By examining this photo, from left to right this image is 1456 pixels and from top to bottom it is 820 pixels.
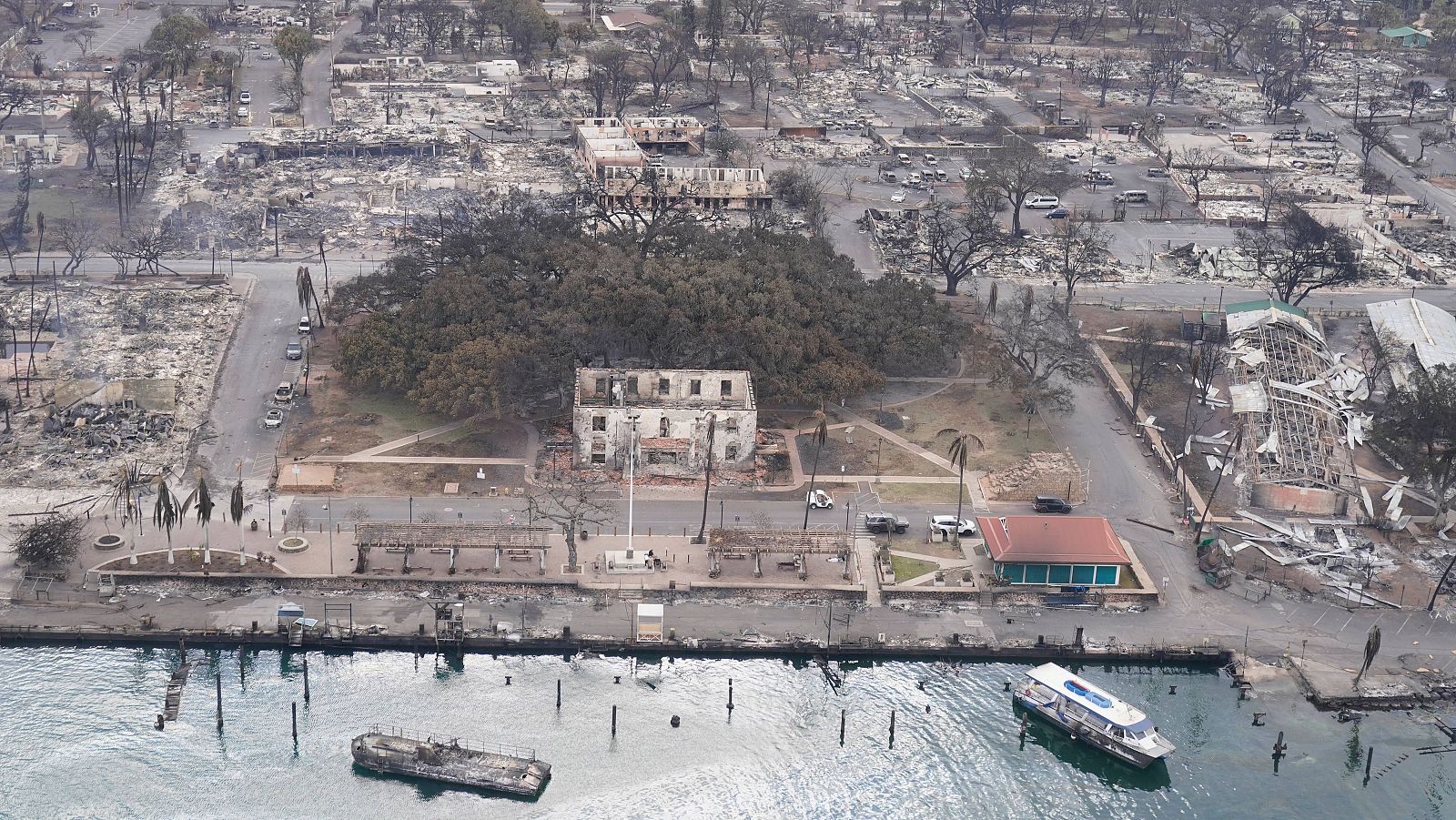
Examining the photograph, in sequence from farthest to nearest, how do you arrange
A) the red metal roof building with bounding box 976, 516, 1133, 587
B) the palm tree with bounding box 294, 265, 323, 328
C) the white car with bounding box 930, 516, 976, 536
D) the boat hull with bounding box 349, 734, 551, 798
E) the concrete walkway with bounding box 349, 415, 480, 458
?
the palm tree with bounding box 294, 265, 323, 328, the concrete walkway with bounding box 349, 415, 480, 458, the white car with bounding box 930, 516, 976, 536, the red metal roof building with bounding box 976, 516, 1133, 587, the boat hull with bounding box 349, 734, 551, 798

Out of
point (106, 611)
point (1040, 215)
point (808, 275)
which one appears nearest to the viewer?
point (106, 611)

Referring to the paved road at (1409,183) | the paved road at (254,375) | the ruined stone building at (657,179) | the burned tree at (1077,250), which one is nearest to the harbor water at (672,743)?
the paved road at (254,375)

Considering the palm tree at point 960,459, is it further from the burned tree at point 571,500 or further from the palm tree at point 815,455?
the burned tree at point 571,500

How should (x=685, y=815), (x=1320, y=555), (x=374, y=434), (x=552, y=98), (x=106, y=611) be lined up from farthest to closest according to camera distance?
(x=552, y=98), (x=374, y=434), (x=1320, y=555), (x=106, y=611), (x=685, y=815)

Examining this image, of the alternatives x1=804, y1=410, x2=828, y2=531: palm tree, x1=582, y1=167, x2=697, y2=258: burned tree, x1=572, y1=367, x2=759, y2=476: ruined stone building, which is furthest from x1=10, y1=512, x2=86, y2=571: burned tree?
x1=582, y1=167, x2=697, y2=258: burned tree

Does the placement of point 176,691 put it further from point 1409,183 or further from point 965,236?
point 1409,183

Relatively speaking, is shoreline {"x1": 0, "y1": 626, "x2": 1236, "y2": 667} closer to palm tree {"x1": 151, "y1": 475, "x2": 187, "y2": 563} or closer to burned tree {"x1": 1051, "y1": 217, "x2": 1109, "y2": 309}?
palm tree {"x1": 151, "y1": 475, "x2": 187, "y2": 563}

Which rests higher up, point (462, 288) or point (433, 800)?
point (462, 288)

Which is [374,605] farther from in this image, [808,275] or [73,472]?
[808,275]

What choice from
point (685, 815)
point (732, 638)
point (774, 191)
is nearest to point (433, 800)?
point (685, 815)
